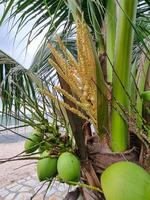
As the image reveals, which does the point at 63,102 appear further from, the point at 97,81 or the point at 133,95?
the point at 133,95

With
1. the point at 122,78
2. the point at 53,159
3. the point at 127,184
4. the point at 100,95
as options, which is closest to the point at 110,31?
the point at 122,78

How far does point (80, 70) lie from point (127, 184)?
0.30 m

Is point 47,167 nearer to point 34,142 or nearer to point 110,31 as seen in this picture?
point 34,142

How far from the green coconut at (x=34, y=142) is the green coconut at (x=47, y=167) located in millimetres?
63

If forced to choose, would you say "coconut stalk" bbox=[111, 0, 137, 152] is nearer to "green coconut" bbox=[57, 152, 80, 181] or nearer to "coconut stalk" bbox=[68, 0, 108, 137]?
"coconut stalk" bbox=[68, 0, 108, 137]

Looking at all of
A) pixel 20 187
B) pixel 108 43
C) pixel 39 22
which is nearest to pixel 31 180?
pixel 20 187

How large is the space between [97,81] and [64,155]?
20 centimetres

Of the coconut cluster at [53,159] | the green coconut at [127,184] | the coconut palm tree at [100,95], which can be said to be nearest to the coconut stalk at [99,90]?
the coconut palm tree at [100,95]

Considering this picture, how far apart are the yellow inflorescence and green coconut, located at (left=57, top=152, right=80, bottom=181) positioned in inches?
4.6

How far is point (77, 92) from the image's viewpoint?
886 millimetres

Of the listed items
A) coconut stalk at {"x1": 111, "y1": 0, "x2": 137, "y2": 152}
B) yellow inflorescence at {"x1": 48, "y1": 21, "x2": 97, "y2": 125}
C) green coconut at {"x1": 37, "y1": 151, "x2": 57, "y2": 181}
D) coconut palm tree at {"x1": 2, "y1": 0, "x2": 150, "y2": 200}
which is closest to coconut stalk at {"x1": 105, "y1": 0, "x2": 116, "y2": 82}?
coconut palm tree at {"x1": 2, "y1": 0, "x2": 150, "y2": 200}

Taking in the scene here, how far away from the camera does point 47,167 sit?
2.99 feet

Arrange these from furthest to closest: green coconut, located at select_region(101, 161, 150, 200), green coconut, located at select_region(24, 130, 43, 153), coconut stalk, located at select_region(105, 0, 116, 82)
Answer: coconut stalk, located at select_region(105, 0, 116, 82) < green coconut, located at select_region(24, 130, 43, 153) < green coconut, located at select_region(101, 161, 150, 200)

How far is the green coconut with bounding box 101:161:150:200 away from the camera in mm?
691
